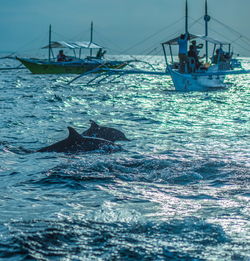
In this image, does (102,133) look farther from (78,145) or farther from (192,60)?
(192,60)

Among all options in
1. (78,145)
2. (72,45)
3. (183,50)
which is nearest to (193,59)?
(183,50)

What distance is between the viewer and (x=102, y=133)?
1161cm

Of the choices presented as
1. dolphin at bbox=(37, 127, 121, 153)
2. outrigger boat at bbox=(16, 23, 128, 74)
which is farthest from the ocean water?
outrigger boat at bbox=(16, 23, 128, 74)

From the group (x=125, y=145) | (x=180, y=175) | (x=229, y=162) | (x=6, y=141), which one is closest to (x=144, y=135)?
(x=125, y=145)

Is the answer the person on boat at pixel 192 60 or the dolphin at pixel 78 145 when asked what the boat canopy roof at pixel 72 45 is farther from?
the dolphin at pixel 78 145

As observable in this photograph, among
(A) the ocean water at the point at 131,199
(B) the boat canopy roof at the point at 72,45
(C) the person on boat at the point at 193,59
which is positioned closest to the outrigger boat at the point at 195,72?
(C) the person on boat at the point at 193,59

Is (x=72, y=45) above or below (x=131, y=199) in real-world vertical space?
above

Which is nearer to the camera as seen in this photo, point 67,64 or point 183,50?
point 183,50

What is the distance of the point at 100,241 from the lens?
5.18 metres

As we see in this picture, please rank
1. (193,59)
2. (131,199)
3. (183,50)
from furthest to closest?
(193,59) < (183,50) < (131,199)

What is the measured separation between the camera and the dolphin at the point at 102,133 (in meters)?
11.5

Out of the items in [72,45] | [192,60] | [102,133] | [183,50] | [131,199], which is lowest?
[131,199]

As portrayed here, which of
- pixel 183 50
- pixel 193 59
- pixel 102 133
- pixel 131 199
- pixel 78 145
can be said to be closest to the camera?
pixel 131 199

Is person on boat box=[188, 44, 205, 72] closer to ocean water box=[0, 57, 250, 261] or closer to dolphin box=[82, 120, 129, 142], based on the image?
ocean water box=[0, 57, 250, 261]
